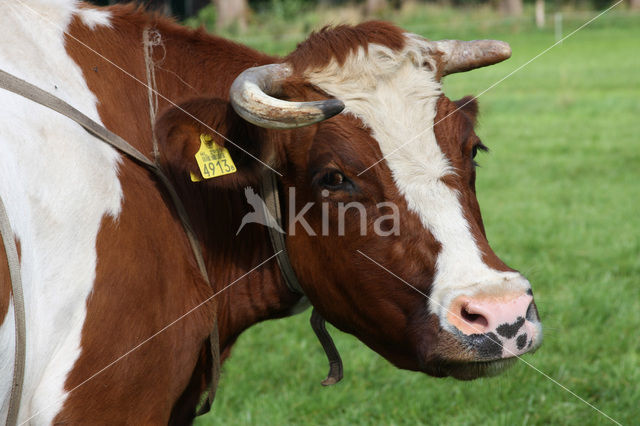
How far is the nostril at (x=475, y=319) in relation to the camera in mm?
2348

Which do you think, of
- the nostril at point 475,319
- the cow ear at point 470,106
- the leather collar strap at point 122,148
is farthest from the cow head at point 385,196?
the cow ear at point 470,106

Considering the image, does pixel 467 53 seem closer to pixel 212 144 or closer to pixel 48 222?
pixel 212 144

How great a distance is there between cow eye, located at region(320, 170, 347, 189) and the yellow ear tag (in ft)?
1.06

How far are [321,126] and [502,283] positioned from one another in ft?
2.64

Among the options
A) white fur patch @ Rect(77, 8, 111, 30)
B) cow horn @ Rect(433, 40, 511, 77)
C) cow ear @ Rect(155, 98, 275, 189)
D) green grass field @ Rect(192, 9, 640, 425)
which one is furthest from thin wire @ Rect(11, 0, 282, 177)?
green grass field @ Rect(192, 9, 640, 425)

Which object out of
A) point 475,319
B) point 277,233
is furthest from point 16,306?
point 475,319

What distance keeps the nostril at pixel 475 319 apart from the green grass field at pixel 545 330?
0.48 meters

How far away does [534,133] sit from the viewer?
1195 cm

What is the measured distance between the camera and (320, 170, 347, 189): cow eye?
2.64 metres

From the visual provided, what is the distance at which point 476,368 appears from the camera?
2.46 m

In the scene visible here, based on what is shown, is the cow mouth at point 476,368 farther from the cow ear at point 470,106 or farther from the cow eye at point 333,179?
the cow ear at point 470,106

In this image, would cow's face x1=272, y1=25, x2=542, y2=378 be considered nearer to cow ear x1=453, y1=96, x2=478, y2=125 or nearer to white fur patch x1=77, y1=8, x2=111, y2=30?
cow ear x1=453, y1=96, x2=478, y2=125

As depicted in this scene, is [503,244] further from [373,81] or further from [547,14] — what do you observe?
[547,14]

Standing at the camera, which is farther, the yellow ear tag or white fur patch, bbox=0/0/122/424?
the yellow ear tag
